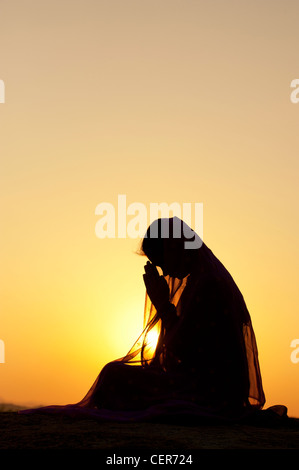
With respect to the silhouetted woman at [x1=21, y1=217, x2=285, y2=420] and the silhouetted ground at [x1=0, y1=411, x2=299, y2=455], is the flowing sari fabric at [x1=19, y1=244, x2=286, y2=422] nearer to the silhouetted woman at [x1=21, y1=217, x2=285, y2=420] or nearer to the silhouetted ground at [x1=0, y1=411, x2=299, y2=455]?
the silhouetted woman at [x1=21, y1=217, x2=285, y2=420]

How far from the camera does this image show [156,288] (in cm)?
742

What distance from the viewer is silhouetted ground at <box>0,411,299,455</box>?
507cm

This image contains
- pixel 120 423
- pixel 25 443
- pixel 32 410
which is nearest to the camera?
pixel 25 443

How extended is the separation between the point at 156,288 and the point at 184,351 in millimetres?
699

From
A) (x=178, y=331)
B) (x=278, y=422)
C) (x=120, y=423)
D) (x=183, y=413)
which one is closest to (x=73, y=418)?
(x=120, y=423)

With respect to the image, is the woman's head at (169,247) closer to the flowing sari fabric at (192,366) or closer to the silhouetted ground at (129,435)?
the flowing sari fabric at (192,366)

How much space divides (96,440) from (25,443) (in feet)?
1.59

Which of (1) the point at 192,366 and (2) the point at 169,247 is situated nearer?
(1) the point at 192,366

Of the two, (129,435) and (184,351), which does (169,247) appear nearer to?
(184,351)

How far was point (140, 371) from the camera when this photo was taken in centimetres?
682

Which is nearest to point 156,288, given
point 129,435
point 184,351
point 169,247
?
point 169,247

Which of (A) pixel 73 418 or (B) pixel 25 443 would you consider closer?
(B) pixel 25 443

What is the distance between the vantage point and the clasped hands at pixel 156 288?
7383 millimetres

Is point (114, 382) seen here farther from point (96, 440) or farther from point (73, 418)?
point (96, 440)
